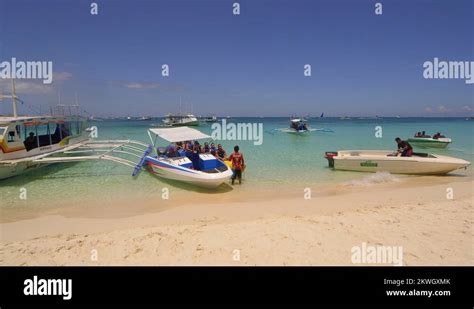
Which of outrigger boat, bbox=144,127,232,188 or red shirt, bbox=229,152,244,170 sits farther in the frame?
red shirt, bbox=229,152,244,170

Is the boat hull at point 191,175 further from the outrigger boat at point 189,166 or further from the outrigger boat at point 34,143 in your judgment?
the outrigger boat at point 34,143

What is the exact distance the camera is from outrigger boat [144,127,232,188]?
8422 mm

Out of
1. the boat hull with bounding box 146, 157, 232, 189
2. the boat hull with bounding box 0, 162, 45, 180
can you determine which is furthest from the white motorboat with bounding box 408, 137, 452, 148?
the boat hull with bounding box 0, 162, 45, 180

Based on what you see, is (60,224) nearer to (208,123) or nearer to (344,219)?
(344,219)

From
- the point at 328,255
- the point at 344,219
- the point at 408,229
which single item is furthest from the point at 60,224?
the point at 408,229

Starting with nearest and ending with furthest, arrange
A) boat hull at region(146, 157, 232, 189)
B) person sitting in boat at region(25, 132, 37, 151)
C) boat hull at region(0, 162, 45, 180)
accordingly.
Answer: boat hull at region(146, 157, 232, 189)
boat hull at region(0, 162, 45, 180)
person sitting in boat at region(25, 132, 37, 151)

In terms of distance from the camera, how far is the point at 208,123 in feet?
259

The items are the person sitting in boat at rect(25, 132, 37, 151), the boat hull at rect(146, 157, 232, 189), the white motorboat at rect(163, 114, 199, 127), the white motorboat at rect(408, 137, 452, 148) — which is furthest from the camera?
the white motorboat at rect(163, 114, 199, 127)

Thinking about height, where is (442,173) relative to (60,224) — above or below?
above

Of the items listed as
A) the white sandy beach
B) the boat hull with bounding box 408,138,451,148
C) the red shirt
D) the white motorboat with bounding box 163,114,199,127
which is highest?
the white motorboat with bounding box 163,114,199,127

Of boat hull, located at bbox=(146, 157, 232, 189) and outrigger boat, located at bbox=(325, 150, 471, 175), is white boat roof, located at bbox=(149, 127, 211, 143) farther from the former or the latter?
outrigger boat, located at bbox=(325, 150, 471, 175)

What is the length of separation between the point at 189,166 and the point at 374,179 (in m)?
8.03

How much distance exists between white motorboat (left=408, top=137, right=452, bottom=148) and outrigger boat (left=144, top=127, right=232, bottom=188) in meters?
19.3
